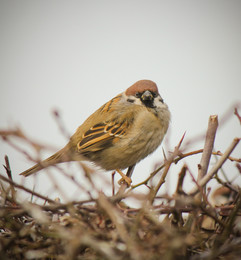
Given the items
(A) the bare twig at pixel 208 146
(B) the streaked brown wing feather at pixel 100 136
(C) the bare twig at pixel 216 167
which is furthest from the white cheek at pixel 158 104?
(C) the bare twig at pixel 216 167

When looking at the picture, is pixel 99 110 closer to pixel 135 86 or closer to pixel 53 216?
pixel 135 86

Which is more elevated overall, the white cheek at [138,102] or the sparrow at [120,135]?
the white cheek at [138,102]

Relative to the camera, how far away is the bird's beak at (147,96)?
10.7 ft

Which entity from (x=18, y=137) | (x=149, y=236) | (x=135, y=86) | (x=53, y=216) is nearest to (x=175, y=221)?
(x=149, y=236)

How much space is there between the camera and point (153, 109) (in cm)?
326

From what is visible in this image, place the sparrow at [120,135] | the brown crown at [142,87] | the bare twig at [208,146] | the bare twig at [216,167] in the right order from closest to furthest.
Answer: the bare twig at [216,167], the bare twig at [208,146], the sparrow at [120,135], the brown crown at [142,87]

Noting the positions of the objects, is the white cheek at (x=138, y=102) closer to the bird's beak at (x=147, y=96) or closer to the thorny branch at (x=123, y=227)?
the bird's beak at (x=147, y=96)

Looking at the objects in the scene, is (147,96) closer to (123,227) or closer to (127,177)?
(127,177)

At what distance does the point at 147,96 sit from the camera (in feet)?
10.7

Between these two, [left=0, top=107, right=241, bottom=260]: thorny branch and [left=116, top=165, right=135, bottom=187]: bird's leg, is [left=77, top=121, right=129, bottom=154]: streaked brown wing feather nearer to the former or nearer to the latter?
[left=116, top=165, right=135, bottom=187]: bird's leg

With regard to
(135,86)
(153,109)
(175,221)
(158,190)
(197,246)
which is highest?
(135,86)

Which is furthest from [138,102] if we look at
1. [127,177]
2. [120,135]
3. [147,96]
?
[127,177]

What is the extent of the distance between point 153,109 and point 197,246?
6.43 ft

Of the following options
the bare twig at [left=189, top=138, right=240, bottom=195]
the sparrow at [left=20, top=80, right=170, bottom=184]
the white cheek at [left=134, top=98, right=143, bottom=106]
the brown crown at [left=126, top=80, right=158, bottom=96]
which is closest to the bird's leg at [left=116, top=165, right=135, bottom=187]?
the sparrow at [left=20, top=80, right=170, bottom=184]
